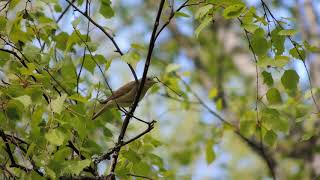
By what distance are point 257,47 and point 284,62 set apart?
0.32 m

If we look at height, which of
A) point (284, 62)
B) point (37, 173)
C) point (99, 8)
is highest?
point (99, 8)

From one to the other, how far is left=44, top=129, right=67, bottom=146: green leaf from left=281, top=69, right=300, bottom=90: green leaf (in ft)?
4.05

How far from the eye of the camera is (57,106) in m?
2.51

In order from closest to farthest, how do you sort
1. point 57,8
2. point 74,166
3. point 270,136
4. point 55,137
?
1. point 55,137
2. point 74,166
3. point 270,136
4. point 57,8

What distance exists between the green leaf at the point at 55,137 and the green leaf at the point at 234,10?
0.94 m

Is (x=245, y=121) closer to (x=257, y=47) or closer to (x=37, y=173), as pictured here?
(x=257, y=47)

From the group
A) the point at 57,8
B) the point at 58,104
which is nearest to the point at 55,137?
the point at 58,104

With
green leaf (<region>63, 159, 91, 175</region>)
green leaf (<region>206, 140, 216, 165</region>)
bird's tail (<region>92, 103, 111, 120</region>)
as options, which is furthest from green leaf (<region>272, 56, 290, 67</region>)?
green leaf (<region>206, 140, 216, 165</region>)

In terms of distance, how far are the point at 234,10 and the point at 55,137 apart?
1.01m

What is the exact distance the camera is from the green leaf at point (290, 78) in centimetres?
312

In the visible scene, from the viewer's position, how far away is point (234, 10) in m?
2.79

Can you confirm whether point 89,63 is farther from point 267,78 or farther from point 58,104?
point 267,78

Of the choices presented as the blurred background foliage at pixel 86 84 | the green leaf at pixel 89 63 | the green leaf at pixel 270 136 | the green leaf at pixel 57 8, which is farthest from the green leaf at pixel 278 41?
the green leaf at pixel 57 8

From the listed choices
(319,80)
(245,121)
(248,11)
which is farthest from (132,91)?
(319,80)
